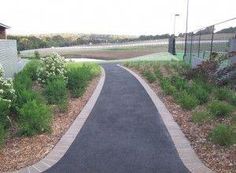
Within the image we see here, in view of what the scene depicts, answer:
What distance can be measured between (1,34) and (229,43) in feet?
92.3

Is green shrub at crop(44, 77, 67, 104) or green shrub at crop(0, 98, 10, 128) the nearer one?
green shrub at crop(0, 98, 10, 128)

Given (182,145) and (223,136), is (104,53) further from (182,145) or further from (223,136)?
(223,136)

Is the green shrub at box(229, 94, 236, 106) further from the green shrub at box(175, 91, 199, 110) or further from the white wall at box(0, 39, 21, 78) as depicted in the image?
the white wall at box(0, 39, 21, 78)

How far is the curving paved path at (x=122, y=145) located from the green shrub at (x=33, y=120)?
77 cm

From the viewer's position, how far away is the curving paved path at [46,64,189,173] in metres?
6.75

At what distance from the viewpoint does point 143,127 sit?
9.23 meters

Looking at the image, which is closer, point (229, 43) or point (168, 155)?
point (168, 155)

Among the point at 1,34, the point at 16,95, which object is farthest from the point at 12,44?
the point at 1,34

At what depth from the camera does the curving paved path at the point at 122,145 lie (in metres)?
6.75

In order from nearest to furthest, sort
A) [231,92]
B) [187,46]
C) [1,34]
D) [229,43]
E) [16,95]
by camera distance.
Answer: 1. [16,95]
2. [231,92]
3. [229,43]
4. [187,46]
5. [1,34]

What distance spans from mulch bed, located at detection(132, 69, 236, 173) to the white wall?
1049 cm

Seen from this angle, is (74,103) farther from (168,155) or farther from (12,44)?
(12,44)

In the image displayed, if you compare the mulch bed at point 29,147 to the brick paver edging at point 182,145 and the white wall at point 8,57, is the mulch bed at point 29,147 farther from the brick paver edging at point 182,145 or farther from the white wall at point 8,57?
the white wall at point 8,57

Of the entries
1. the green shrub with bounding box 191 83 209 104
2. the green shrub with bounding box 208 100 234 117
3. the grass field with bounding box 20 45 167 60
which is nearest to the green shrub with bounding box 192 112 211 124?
the green shrub with bounding box 208 100 234 117
